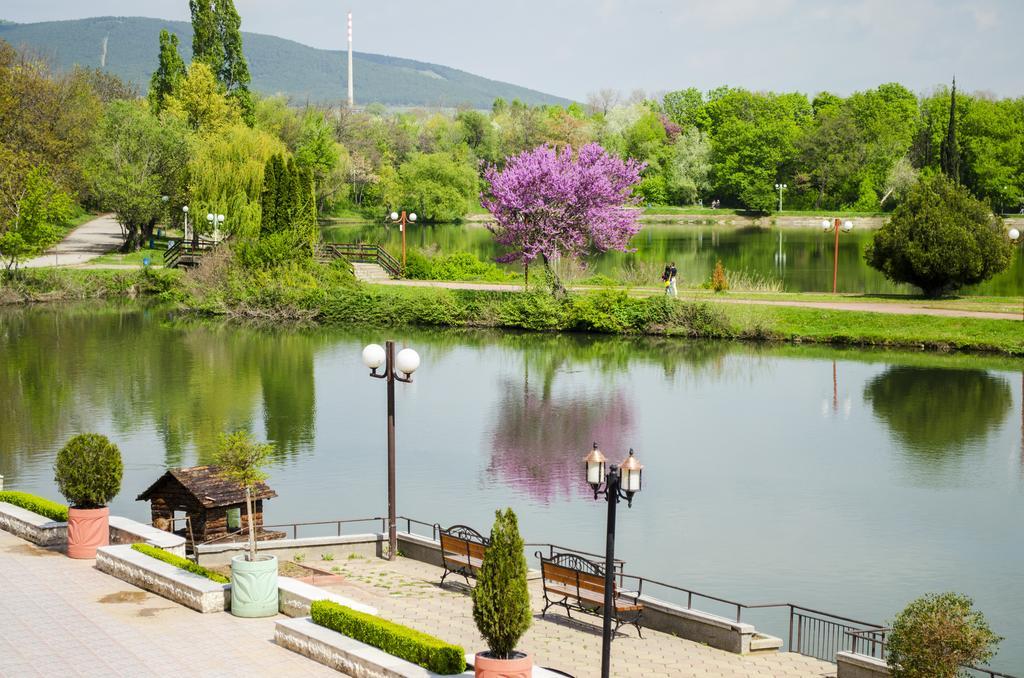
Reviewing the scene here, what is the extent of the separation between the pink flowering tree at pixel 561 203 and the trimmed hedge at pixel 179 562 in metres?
32.0

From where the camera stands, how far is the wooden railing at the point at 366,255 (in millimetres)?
57844

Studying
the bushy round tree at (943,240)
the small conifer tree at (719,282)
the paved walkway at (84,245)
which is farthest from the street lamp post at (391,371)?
the paved walkway at (84,245)

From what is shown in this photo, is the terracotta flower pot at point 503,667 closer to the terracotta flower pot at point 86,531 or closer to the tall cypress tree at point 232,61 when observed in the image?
the terracotta flower pot at point 86,531

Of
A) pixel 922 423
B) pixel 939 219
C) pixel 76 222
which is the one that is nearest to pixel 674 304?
pixel 939 219

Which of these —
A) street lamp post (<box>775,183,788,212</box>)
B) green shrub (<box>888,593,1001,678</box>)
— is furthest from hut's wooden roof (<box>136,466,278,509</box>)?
street lamp post (<box>775,183,788,212</box>)

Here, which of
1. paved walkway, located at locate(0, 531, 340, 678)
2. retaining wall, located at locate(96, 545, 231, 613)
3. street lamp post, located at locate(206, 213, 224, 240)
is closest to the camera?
paved walkway, located at locate(0, 531, 340, 678)

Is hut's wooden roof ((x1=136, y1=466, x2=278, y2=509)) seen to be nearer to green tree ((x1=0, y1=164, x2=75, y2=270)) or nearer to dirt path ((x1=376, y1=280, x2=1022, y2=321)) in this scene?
dirt path ((x1=376, y1=280, x2=1022, y2=321))

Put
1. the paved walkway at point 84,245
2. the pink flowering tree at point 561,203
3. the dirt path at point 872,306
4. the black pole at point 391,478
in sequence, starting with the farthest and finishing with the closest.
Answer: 1. the paved walkway at point 84,245
2. the pink flowering tree at point 561,203
3. the dirt path at point 872,306
4. the black pole at point 391,478

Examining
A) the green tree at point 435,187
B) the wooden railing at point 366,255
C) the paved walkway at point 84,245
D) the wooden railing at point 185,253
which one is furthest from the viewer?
the green tree at point 435,187

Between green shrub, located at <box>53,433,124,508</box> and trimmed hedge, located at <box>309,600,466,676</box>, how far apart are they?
4476 millimetres

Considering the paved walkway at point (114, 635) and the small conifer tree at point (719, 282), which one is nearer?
the paved walkway at point (114, 635)

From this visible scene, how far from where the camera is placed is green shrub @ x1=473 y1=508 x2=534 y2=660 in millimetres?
11328

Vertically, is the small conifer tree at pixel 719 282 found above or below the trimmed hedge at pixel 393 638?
above

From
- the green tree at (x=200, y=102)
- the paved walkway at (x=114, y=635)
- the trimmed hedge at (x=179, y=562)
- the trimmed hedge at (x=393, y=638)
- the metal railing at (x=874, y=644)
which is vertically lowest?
the metal railing at (x=874, y=644)
